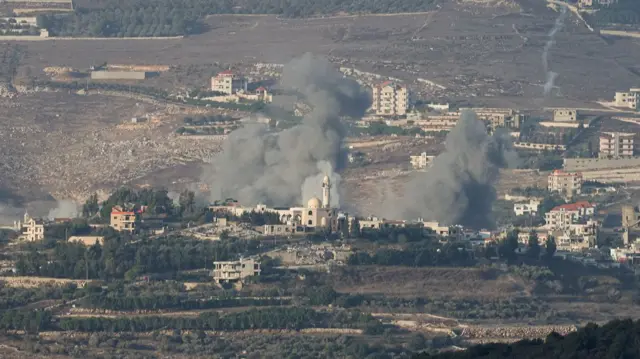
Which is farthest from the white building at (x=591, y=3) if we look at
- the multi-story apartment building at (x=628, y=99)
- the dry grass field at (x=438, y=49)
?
the multi-story apartment building at (x=628, y=99)

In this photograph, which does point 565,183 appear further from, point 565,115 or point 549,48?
point 549,48

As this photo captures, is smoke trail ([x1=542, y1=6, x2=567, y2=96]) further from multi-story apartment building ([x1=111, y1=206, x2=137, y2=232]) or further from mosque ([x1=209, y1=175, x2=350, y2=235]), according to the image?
multi-story apartment building ([x1=111, y1=206, x2=137, y2=232])

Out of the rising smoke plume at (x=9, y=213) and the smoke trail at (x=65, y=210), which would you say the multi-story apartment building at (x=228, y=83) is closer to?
the smoke trail at (x=65, y=210)

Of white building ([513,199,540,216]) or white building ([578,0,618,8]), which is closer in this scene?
white building ([513,199,540,216])

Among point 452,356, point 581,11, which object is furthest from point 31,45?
point 452,356

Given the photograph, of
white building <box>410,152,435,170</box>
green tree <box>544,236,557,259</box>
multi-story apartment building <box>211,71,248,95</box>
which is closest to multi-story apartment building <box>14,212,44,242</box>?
green tree <box>544,236,557,259</box>

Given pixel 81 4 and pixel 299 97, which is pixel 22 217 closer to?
pixel 299 97

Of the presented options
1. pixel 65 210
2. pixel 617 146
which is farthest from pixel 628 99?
pixel 65 210
